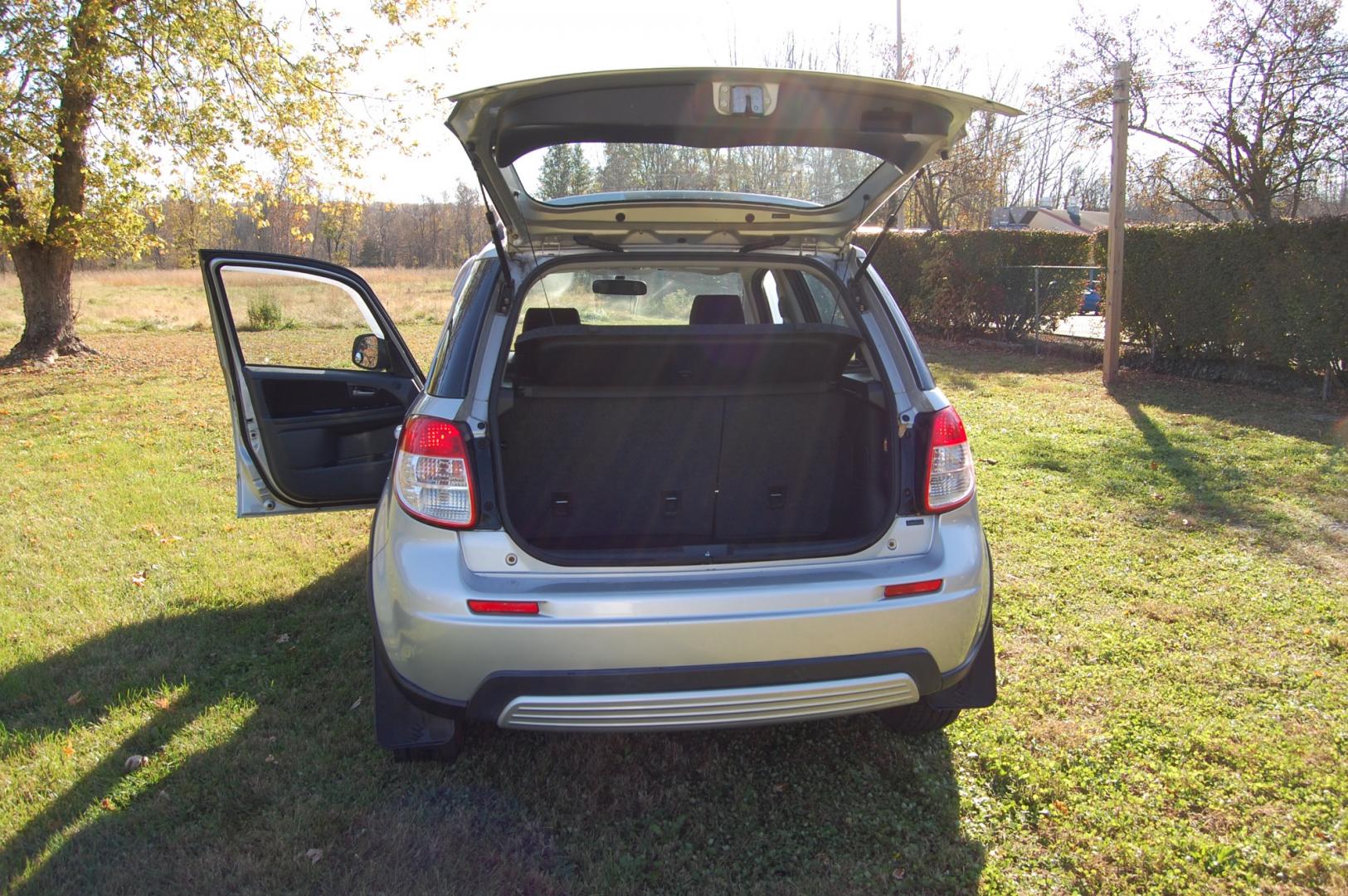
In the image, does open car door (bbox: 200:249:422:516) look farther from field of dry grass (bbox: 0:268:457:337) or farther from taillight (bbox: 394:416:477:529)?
field of dry grass (bbox: 0:268:457:337)

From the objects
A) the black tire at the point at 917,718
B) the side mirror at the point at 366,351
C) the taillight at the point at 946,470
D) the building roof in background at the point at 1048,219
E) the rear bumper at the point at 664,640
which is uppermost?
the building roof in background at the point at 1048,219

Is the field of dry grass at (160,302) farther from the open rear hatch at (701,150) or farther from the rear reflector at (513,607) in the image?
the rear reflector at (513,607)

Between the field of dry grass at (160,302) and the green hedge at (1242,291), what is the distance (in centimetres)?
1239

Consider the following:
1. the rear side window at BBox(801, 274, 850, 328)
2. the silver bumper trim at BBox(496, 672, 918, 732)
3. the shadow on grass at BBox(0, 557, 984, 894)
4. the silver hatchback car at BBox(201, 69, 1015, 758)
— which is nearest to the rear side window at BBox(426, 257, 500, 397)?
the silver hatchback car at BBox(201, 69, 1015, 758)

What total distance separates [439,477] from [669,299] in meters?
2.07

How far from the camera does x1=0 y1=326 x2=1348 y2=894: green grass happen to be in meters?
2.33

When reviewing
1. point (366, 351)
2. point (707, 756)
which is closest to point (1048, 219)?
point (366, 351)

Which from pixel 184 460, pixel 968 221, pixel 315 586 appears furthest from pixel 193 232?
pixel 968 221

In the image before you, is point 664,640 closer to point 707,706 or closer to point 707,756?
point 707,706

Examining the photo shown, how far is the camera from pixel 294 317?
46.4 ft

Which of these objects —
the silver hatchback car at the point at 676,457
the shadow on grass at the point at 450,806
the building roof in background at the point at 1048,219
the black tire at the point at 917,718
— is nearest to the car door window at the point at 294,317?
the silver hatchback car at the point at 676,457

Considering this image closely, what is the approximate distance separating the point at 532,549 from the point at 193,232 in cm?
1605

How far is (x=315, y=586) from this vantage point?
4.40 m

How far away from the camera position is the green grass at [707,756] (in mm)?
2334
